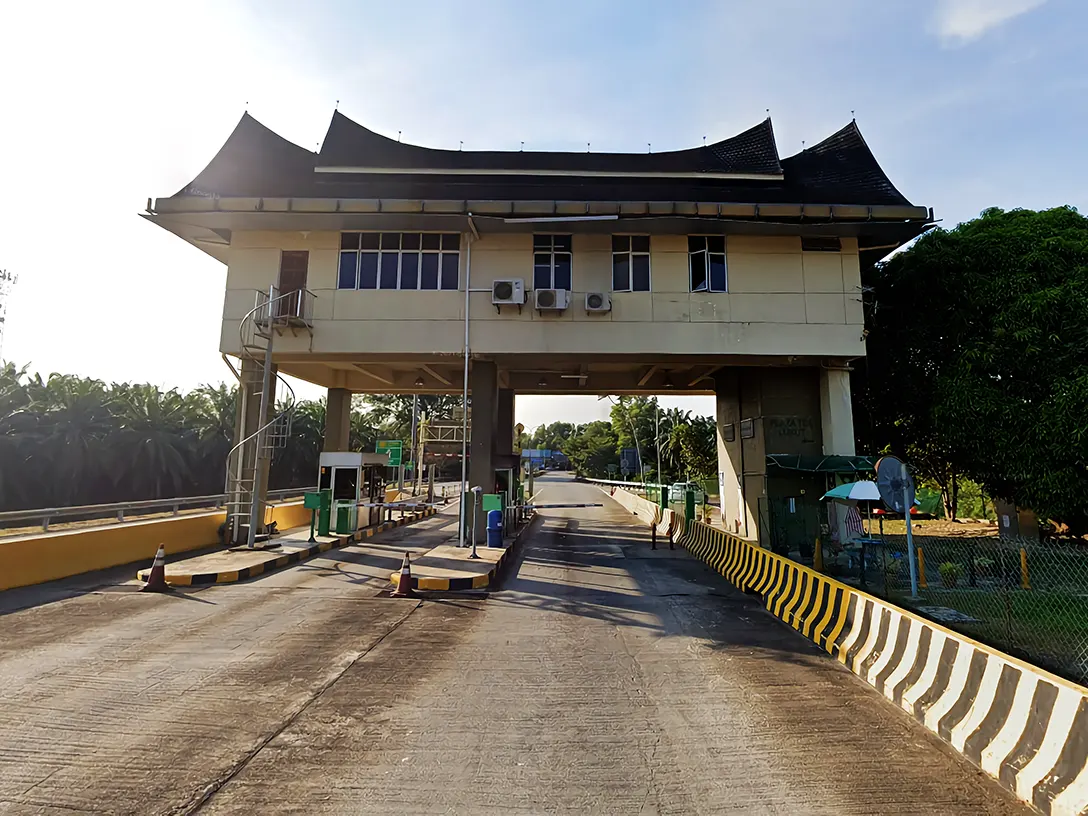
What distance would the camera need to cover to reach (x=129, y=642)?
6664mm

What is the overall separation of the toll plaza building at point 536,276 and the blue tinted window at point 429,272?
0.05 meters

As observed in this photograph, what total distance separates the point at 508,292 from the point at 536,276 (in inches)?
45.9

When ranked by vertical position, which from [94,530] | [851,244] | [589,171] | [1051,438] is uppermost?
[589,171]

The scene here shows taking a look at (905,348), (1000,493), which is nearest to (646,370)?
(905,348)

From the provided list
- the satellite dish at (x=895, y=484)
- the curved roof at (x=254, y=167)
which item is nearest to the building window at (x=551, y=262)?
the curved roof at (x=254, y=167)

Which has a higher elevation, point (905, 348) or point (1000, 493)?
point (905, 348)

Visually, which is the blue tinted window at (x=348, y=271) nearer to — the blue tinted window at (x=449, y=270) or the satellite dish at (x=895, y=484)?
the blue tinted window at (x=449, y=270)

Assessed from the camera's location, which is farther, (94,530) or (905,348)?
(905,348)

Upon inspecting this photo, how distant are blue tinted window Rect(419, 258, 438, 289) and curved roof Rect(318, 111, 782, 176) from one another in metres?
3.64

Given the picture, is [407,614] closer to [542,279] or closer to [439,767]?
[439,767]

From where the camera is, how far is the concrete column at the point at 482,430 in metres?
14.9

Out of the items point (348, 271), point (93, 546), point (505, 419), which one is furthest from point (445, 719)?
point (505, 419)

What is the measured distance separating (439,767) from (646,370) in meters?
15.7

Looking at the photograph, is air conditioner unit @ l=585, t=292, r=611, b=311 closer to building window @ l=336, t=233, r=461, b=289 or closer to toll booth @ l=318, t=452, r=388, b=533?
building window @ l=336, t=233, r=461, b=289
